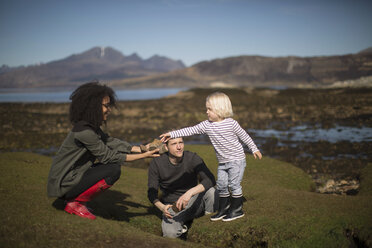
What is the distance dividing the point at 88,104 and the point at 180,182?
2.27m

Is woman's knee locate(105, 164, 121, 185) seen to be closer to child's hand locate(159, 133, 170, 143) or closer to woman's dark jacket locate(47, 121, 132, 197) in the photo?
woman's dark jacket locate(47, 121, 132, 197)

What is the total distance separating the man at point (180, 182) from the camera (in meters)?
5.42

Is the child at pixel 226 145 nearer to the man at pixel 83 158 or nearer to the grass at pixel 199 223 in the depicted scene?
the grass at pixel 199 223

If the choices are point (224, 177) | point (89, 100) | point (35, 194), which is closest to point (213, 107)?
point (224, 177)

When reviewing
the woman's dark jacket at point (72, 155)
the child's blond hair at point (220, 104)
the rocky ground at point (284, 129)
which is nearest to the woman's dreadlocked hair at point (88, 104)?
the woman's dark jacket at point (72, 155)

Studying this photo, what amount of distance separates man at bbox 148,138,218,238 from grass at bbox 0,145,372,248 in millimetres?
309

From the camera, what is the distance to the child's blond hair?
529 cm

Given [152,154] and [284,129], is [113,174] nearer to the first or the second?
[152,154]

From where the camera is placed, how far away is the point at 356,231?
4.40 m

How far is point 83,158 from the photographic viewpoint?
17.1 feet

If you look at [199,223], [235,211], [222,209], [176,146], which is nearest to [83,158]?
[176,146]

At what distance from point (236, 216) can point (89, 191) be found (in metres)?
2.56

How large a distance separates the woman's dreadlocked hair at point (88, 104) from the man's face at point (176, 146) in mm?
1330

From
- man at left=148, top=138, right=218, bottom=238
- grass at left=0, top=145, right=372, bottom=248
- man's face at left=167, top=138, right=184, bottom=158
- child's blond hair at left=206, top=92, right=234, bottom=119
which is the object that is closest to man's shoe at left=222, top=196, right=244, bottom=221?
grass at left=0, top=145, right=372, bottom=248
